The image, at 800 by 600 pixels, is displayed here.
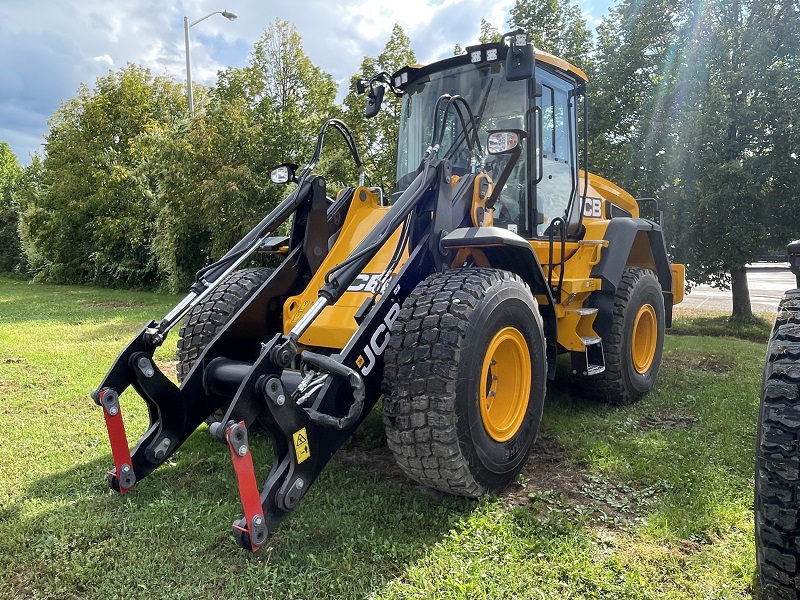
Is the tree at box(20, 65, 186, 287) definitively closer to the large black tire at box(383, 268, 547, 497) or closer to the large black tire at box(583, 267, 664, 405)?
the large black tire at box(583, 267, 664, 405)

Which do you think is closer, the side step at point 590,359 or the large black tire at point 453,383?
the large black tire at point 453,383

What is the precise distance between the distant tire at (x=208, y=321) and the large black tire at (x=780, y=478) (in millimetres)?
2790

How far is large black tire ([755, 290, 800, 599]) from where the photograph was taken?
5.97ft

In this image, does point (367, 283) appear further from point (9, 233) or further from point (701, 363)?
point (9, 233)

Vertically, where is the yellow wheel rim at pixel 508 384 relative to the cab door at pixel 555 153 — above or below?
below

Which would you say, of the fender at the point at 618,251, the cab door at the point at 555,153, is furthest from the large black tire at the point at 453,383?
the fender at the point at 618,251

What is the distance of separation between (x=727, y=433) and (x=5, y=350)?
792 centimetres

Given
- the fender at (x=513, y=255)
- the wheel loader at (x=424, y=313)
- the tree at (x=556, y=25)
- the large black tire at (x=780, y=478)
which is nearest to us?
the large black tire at (x=780, y=478)

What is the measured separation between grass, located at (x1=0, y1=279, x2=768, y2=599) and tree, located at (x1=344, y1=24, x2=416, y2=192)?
28.3ft

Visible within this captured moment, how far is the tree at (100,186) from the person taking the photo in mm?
19188

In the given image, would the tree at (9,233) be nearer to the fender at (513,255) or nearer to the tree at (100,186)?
the tree at (100,186)

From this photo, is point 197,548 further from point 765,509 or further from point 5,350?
point 5,350

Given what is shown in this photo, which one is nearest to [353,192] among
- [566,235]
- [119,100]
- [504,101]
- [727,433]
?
[504,101]

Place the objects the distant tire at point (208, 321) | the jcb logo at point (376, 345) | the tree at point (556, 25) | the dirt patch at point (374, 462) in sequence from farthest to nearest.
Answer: the tree at point (556, 25)
the distant tire at point (208, 321)
the dirt patch at point (374, 462)
the jcb logo at point (376, 345)
